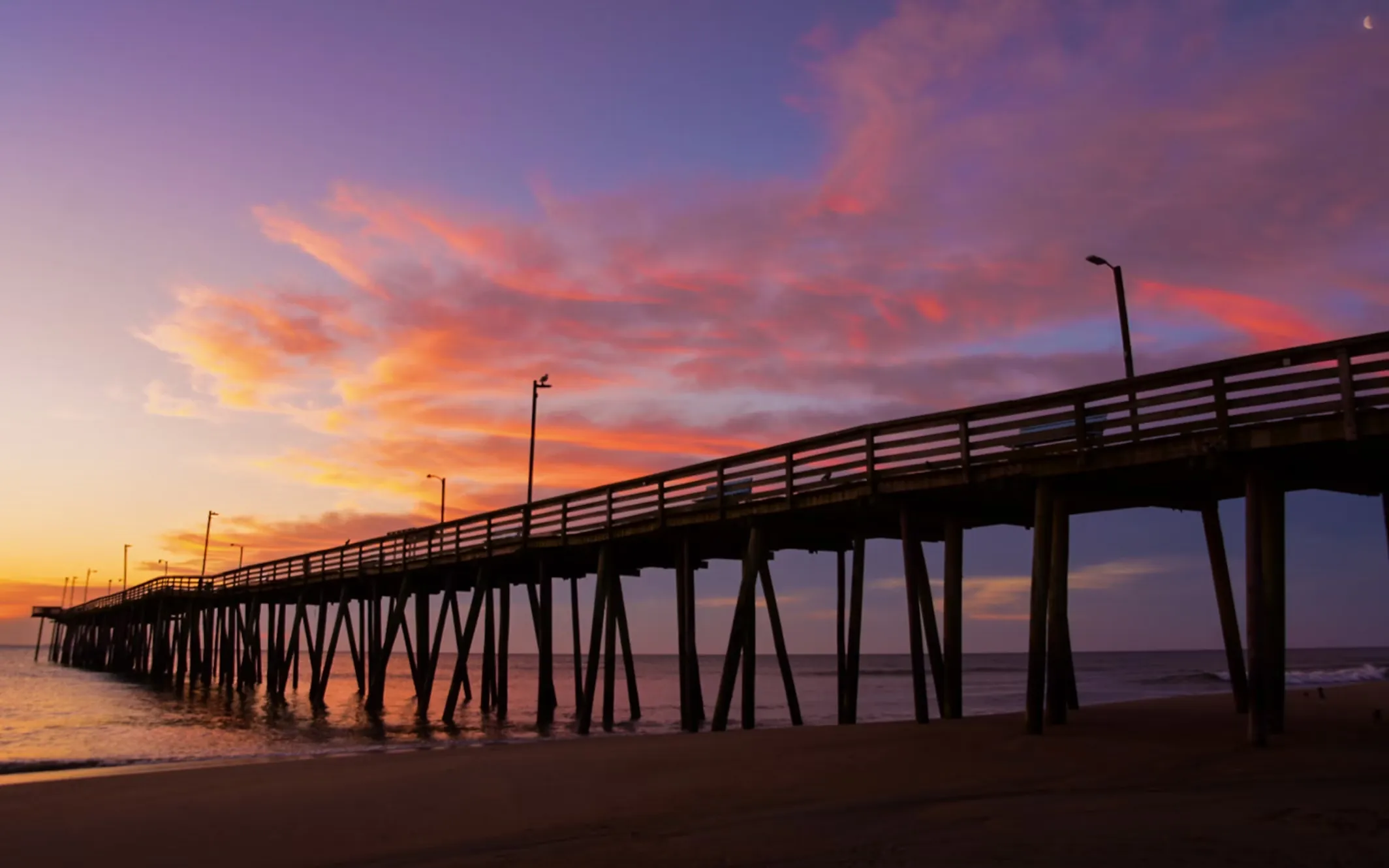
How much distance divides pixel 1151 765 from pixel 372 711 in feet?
97.5

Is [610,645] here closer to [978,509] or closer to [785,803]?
[978,509]

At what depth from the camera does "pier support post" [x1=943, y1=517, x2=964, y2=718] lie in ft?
49.4

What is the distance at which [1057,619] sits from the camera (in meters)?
13.4

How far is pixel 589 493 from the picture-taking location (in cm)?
2320

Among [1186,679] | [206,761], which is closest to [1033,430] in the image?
[206,761]

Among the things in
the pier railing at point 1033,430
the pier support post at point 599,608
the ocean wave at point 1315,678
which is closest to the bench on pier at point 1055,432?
the pier railing at point 1033,430

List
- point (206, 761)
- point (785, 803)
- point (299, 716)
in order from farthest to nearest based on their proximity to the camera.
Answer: point (299, 716)
point (206, 761)
point (785, 803)

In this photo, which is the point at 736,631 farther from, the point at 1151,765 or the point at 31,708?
the point at 31,708

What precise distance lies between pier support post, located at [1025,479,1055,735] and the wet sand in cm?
55

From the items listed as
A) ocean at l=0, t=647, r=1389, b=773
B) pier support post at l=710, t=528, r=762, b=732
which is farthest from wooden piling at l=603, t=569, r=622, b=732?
pier support post at l=710, t=528, r=762, b=732

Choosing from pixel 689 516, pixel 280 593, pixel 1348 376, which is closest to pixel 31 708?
pixel 280 593

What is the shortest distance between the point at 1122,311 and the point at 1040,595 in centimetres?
795

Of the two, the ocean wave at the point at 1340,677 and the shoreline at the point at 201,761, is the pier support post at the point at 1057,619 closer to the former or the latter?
the shoreline at the point at 201,761

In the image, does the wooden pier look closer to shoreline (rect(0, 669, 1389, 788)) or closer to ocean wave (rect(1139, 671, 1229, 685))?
shoreline (rect(0, 669, 1389, 788))
